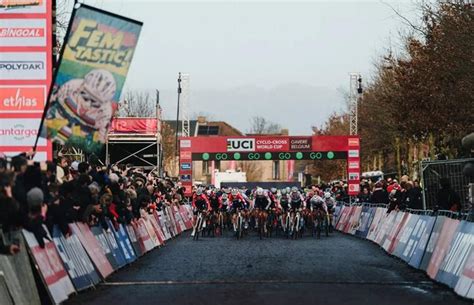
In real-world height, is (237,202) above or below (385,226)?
above

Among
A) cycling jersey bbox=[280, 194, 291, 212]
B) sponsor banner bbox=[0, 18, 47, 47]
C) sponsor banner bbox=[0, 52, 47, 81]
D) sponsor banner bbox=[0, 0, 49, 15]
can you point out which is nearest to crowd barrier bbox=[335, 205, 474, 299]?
cycling jersey bbox=[280, 194, 291, 212]

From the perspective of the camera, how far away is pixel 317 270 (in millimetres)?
19734

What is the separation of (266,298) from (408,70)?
29233mm

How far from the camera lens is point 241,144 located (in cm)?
5034

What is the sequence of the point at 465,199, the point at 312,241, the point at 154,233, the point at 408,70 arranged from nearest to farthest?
the point at 465,199 < the point at 154,233 < the point at 312,241 < the point at 408,70

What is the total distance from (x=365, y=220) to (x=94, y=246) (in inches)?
725

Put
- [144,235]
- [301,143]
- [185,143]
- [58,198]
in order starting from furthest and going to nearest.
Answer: [301,143] < [185,143] < [144,235] < [58,198]

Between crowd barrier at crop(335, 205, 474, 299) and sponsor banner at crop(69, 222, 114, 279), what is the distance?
5982mm

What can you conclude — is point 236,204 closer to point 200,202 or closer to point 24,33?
point 200,202

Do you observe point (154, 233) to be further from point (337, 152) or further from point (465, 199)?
point (337, 152)

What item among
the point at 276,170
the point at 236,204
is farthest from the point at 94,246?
the point at 276,170

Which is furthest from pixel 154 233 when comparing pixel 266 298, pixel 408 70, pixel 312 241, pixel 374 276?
pixel 408 70

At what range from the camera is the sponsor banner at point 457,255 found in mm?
15055

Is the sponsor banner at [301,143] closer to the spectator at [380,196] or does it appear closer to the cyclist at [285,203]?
the cyclist at [285,203]
